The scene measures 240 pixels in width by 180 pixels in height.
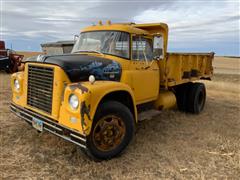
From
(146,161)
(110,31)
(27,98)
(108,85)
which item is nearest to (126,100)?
(108,85)

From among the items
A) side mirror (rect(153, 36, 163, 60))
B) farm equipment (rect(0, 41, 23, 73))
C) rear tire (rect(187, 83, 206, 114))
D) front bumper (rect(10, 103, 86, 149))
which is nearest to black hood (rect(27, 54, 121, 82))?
front bumper (rect(10, 103, 86, 149))

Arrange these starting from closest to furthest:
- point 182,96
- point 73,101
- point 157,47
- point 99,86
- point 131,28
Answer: point 73,101, point 99,86, point 131,28, point 157,47, point 182,96

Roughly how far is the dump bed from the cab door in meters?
0.41

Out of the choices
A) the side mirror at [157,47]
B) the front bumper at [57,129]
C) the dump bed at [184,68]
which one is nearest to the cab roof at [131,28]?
the side mirror at [157,47]

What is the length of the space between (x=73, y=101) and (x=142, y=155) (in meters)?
1.74

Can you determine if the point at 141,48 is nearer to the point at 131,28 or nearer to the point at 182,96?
the point at 131,28

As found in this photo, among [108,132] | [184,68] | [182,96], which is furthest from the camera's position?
[182,96]

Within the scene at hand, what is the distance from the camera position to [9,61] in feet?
57.0

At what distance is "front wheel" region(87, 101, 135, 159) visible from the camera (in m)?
3.99

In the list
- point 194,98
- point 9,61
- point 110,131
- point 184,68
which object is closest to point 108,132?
point 110,131

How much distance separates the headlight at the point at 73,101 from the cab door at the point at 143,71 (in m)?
1.62

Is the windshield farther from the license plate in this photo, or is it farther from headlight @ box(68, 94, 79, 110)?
the license plate

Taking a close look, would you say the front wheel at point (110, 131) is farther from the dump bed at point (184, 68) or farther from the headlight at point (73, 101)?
the dump bed at point (184, 68)

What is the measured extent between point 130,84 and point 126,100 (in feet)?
1.37
